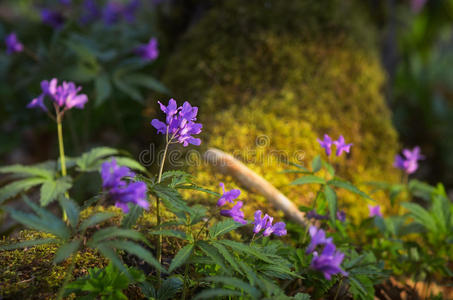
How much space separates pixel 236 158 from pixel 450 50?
30.0 feet

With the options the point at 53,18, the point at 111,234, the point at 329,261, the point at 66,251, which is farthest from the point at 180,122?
the point at 53,18

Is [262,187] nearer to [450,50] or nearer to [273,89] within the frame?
[273,89]

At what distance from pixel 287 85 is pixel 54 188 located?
6.91 feet

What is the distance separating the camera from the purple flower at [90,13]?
4484mm

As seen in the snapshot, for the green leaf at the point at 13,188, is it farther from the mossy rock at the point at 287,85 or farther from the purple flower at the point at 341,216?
the purple flower at the point at 341,216

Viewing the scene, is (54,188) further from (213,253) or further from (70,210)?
(213,253)

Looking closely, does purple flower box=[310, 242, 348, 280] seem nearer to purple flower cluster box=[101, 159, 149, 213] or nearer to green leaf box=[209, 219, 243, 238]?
green leaf box=[209, 219, 243, 238]

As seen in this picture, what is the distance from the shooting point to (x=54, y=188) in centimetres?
185

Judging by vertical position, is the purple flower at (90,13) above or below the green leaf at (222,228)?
above

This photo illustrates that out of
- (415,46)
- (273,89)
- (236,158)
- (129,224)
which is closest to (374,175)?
(273,89)

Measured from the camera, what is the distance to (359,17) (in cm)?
386

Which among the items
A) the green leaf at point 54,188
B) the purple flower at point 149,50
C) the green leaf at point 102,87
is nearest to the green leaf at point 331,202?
the green leaf at point 54,188

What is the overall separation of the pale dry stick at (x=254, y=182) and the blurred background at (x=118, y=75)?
106 cm

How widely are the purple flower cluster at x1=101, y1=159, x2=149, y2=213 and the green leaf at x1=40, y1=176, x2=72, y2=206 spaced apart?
78 centimetres
